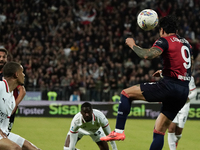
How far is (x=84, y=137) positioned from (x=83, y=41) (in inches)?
359

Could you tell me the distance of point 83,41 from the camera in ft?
63.7

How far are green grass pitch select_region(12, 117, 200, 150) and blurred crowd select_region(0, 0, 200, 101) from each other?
89.2 inches

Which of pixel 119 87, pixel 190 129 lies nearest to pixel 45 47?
pixel 119 87

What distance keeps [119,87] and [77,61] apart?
262 centimetres

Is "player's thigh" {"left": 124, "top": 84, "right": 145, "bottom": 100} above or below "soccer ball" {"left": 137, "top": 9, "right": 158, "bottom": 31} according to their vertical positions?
below

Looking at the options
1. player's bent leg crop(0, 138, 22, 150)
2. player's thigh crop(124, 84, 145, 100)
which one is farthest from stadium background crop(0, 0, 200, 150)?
player's bent leg crop(0, 138, 22, 150)

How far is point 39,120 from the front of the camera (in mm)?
14664

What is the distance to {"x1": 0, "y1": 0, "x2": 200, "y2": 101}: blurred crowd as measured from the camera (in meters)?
16.9

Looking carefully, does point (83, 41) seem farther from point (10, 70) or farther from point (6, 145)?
point (6, 145)

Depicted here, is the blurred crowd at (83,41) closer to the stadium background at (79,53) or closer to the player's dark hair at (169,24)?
the stadium background at (79,53)

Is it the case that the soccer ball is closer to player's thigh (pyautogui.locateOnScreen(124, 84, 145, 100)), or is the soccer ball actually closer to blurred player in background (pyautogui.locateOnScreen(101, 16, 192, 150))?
blurred player in background (pyautogui.locateOnScreen(101, 16, 192, 150))

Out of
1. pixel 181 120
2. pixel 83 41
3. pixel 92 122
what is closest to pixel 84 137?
pixel 181 120

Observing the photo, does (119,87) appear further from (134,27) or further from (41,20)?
(41,20)

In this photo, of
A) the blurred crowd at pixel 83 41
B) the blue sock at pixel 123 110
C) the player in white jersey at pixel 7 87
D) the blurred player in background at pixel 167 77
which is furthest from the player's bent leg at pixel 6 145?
the blurred crowd at pixel 83 41
